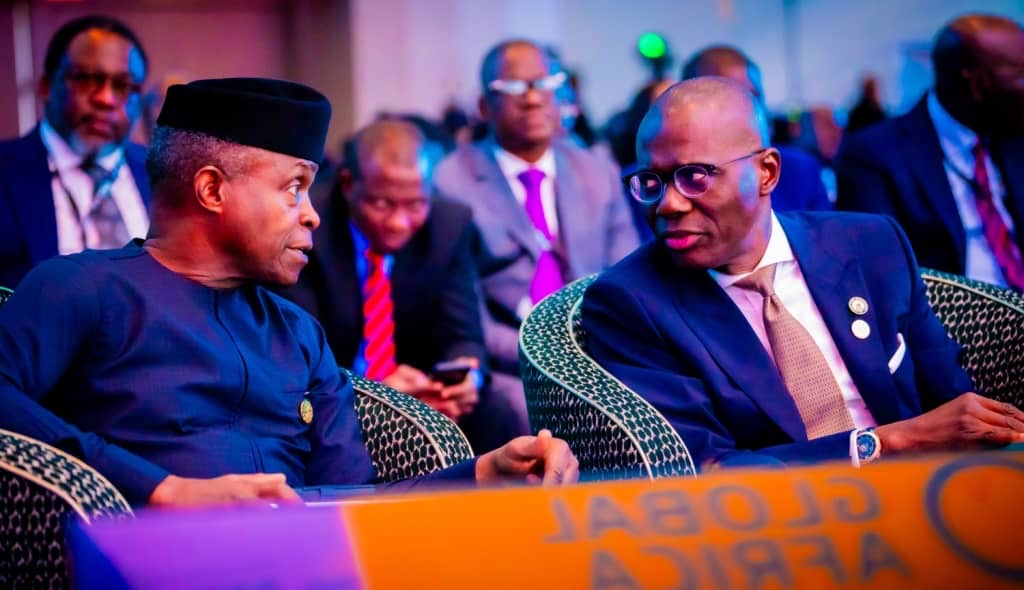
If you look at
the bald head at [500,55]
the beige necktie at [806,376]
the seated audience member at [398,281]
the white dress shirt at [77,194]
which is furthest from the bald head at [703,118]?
the bald head at [500,55]

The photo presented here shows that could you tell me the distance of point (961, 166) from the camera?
5293mm

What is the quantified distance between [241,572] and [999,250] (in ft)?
12.9

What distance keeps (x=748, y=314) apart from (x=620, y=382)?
0.44 meters

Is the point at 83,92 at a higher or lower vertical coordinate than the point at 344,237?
higher

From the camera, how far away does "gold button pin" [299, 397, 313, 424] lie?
127 inches

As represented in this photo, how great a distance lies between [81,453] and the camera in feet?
9.16

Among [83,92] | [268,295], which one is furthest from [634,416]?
[83,92]

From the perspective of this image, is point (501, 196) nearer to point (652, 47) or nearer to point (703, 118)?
point (703, 118)

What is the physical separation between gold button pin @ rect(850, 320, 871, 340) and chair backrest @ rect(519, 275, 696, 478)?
651 millimetres

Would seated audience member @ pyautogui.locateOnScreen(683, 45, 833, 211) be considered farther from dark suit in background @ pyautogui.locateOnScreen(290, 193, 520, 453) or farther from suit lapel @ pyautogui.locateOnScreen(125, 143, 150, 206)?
suit lapel @ pyautogui.locateOnScreen(125, 143, 150, 206)

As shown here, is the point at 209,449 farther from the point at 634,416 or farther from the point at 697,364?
the point at 697,364

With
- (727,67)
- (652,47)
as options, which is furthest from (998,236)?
(652,47)

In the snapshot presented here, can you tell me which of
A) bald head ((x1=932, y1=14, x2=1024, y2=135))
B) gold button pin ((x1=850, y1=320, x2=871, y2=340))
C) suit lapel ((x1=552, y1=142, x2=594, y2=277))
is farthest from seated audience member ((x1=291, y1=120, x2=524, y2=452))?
bald head ((x1=932, y1=14, x2=1024, y2=135))

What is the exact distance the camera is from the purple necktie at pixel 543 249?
5.75 metres
